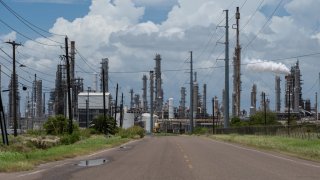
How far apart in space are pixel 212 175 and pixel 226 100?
67811 millimetres

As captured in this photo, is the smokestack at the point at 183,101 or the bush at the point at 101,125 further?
the smokestack at the point at 183,101

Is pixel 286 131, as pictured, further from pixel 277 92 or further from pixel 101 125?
pixel 277 92

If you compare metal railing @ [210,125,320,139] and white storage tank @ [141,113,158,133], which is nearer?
metal railing @ [210,125,320,139]

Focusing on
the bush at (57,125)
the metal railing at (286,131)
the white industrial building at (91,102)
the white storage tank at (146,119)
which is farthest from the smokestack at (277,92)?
the bush at (57,125)

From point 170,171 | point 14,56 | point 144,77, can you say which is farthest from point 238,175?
point 144,77

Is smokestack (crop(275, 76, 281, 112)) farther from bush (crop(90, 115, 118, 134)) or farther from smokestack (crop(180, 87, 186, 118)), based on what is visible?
bush (crop(90, 115, 118, 134))

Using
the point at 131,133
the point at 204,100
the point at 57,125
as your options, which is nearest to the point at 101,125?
the point at 131,133

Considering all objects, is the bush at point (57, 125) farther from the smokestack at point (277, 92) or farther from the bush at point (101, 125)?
the smokestack at point (277, 92)

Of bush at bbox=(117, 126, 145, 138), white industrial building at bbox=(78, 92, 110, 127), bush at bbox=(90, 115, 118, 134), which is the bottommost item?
bush at bbox=(117, 126, 145, 138)

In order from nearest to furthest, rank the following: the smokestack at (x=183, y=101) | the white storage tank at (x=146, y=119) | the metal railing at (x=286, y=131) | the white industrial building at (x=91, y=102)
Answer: the metal railing at (x=286, y=131)
the white industrial building at (x=91, y=102)
the white storage tank at (x=146, y=119)
the smokestack at (x=183, y=101)

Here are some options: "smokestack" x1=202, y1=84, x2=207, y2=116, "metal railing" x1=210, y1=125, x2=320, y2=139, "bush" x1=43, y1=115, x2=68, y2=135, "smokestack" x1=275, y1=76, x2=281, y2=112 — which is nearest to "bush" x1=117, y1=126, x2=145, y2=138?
"bush" x1=43, y1=115, x2=68, y2=135

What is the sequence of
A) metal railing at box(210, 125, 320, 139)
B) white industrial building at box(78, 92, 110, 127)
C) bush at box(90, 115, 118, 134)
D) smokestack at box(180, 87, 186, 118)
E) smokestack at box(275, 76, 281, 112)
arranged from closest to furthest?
metal railing at box(210, 125, 320, 139), bush at box(90, 115, 118, 134), white industrial building at box(78, 92, 110, 127), smokestack at box(275, 76, 281, 112), smokestack at box(180, 87, 186, 118)

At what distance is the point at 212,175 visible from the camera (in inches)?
711

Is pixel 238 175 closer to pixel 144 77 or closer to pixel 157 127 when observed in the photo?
pixel 157 127
